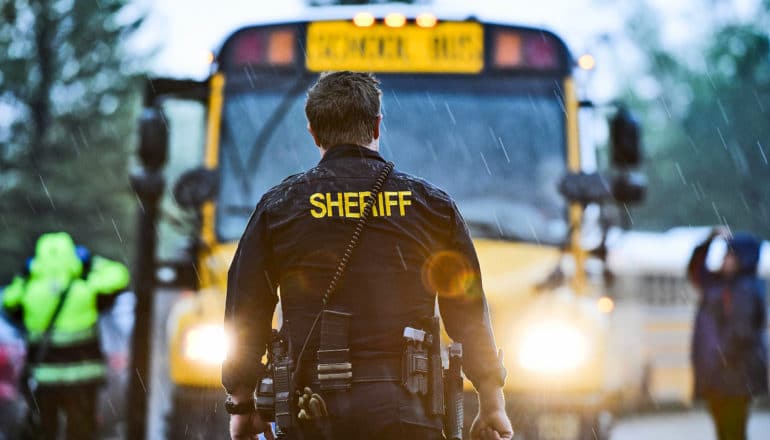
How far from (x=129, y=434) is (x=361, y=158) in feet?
15.6

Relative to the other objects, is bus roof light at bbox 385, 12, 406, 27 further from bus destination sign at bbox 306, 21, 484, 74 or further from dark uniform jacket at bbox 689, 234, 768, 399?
dark uniform jacket at bbox 689, 234, 768, 399

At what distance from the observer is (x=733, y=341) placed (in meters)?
6.67

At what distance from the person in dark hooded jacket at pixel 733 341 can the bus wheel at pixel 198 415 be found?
119 inches

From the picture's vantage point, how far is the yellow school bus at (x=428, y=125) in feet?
20.9

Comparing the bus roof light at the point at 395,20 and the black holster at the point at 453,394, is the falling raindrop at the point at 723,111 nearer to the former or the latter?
the bus roof light at the point at 395,20

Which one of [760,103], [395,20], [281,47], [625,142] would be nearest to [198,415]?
[281,47]

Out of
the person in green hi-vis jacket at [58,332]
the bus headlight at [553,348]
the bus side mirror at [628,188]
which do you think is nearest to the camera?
the bus headlight at [553,348]

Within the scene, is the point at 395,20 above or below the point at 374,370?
above

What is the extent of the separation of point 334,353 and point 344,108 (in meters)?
0.68

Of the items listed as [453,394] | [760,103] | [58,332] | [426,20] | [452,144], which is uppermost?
[760,103]

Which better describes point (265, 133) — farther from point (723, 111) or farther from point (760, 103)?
point (723, 111)

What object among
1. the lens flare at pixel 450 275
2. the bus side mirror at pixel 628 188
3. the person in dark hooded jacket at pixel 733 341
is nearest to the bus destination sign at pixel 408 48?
the bus side mirror at pixel 628 188

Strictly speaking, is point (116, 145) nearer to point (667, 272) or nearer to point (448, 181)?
point (667, 272)

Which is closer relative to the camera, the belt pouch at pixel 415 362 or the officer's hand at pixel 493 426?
the belt pouch at pixel 415 362
